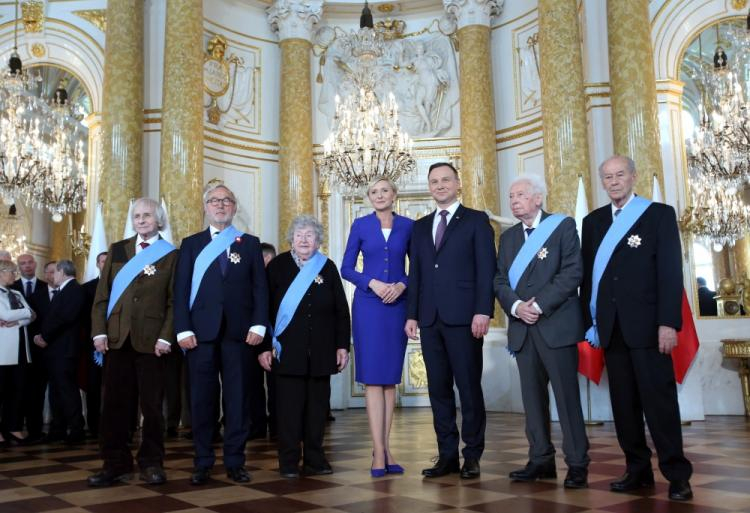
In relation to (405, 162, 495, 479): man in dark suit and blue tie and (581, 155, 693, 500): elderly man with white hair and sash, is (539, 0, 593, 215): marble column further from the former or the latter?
(581, 155, 693, 500): elderly man with white hair and sash

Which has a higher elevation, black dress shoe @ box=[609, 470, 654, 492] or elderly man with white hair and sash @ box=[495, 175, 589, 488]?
elderly man with white hair and sash @ box=[495, 175, 589, 488]

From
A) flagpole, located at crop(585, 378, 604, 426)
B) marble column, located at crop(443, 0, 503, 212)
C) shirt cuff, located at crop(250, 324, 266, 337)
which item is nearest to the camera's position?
shirt cuff, located at crop(250, 324, 266, 337)

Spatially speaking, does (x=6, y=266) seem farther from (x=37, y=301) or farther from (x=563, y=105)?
(x=563, y=105)

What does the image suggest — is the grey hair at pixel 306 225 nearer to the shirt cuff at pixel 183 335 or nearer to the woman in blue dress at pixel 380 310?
the woman in blue dress at pixel 380 310

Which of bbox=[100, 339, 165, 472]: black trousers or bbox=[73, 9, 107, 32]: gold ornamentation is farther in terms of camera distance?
bbox=[73, 9, 107, 32]: gold ornamentation

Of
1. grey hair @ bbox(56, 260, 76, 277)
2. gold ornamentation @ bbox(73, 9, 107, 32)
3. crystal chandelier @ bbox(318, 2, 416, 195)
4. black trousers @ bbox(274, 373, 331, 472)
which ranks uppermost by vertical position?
gold ornamentation @ bbox(73, 9, 107, 32)

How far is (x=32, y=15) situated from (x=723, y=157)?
969 cm

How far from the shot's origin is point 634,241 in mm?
3396

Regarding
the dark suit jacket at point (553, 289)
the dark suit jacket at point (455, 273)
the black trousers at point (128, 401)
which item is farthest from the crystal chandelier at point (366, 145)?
the black trousers at point (128, 401)

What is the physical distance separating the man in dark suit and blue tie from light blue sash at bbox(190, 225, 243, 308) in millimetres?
1043

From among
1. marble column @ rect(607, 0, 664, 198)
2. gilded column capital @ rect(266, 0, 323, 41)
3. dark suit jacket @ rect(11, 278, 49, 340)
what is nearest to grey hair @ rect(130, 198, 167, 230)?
dark suit jacket @ rect(11, 278, 49, 340)

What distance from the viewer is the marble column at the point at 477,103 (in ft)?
32.9

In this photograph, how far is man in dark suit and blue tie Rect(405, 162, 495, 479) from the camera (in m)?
3.78

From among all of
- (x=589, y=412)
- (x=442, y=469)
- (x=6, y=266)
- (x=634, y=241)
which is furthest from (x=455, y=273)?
(x=6, y=266)
